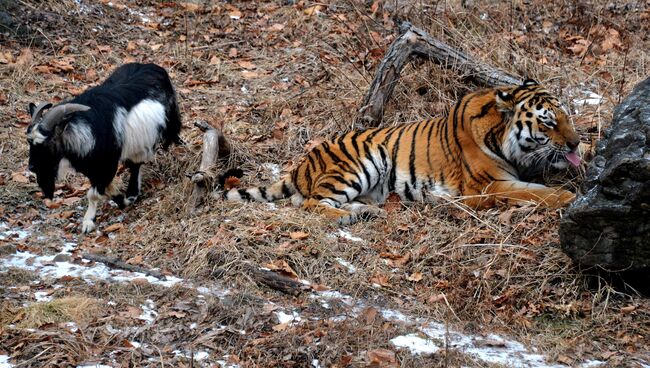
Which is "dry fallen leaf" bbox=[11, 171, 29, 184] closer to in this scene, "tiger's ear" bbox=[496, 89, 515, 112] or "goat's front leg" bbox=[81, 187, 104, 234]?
"goat's front leg" bbox=[81, 187, 104, 234]

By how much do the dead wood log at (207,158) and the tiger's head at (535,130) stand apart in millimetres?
2712

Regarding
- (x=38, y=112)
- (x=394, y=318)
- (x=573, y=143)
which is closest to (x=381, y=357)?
(x=394, y=318)

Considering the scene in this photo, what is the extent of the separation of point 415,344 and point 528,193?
216cm

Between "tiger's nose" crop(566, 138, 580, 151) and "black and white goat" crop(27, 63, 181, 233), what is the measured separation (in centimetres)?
395

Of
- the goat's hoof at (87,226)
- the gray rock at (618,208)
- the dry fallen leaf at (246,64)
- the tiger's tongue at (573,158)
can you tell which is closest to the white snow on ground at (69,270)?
the goat's hoof at (87,226)

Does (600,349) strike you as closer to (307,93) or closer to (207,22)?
(307,93)

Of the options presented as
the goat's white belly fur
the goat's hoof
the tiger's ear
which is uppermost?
the tiger's ear

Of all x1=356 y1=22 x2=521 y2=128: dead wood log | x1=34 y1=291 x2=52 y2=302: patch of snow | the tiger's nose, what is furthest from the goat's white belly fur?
the tiger's nose

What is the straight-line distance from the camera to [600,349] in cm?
509

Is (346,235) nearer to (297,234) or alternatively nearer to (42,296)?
(297,234)

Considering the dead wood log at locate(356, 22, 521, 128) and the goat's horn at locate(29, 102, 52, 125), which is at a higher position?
the dead wood log at locate(356, 22, 521, 128)

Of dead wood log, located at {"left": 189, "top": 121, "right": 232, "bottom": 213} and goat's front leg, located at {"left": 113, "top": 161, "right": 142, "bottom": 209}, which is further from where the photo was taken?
goat's front leg, located at {"left": 113, "top": 161, "right": 142, "bottom": 209}

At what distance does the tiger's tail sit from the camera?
7348 mm

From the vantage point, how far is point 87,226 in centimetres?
739
